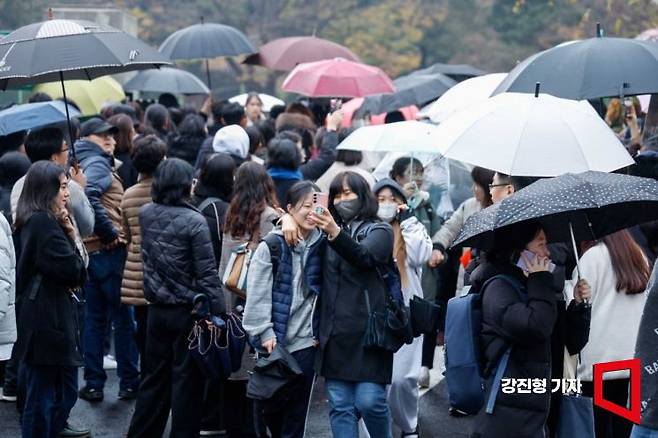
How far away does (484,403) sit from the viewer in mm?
4777

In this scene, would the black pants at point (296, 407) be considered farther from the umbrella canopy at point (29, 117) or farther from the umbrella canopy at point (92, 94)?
the umbrella canopy at point (92, 94)

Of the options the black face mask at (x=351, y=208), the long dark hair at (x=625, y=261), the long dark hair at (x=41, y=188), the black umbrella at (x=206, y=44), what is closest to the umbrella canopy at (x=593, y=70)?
the long dark hair at (x=625, y=261)

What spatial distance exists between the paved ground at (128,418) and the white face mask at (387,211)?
167 centimetres

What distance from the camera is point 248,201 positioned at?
22.1 ft

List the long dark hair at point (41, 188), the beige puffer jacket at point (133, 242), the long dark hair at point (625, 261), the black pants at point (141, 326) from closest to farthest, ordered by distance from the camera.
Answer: the long dark hair at point (625, 261) → the long dark hair at point (41, 188) → the beige puffer jacket at point (133, 242) → the black pants at point (141, 326)

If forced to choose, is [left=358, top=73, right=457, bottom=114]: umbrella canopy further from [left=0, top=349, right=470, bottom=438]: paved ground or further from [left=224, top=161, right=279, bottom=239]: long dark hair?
[left=224, top=161, right=279, bottom=239]: long dark hair

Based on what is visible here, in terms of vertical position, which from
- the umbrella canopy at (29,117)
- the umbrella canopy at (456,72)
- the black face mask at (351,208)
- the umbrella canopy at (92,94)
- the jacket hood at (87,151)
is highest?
the black face mask at (351,208)

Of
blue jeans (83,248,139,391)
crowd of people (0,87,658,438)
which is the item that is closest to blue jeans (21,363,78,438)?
crowd of people (0,87,658,438)

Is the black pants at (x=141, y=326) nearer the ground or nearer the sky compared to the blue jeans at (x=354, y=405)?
nearer the ground

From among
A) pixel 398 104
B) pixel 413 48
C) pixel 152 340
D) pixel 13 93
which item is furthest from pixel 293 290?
pixel 413 48

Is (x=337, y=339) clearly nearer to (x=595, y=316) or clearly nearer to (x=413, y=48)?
(x=595, y=316)

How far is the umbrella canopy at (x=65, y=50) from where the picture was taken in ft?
21.8

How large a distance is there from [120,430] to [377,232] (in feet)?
8.54

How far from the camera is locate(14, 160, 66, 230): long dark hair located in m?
6.21
